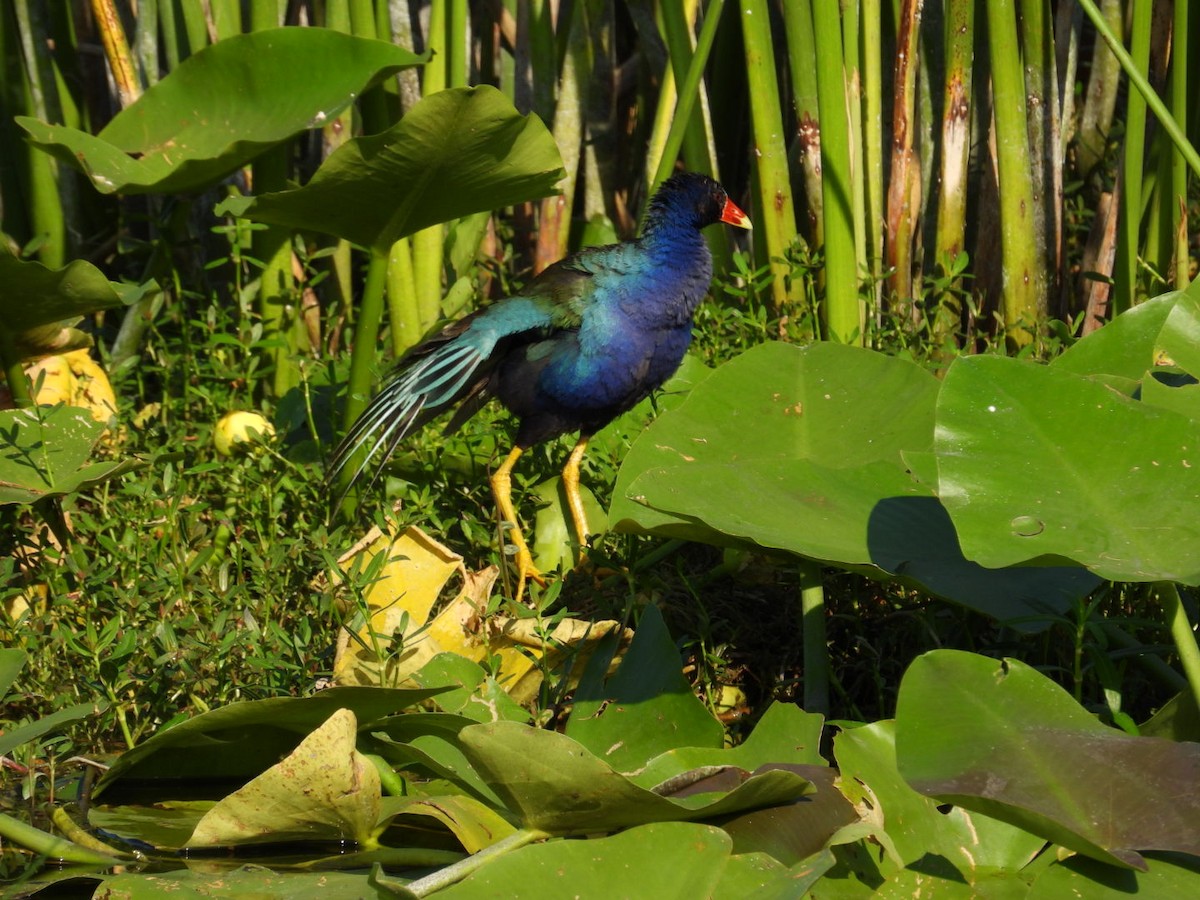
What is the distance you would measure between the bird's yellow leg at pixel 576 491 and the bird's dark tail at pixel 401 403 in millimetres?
260

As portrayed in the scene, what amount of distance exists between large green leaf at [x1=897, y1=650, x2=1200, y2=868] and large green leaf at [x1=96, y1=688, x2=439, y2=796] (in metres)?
0.59

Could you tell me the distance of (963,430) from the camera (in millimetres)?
1618

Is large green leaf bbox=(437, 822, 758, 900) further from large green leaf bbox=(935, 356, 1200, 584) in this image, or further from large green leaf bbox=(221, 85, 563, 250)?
large green leaf bbox=(221, 85, 563, 250)

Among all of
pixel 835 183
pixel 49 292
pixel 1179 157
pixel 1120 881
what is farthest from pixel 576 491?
pixel 1120 881

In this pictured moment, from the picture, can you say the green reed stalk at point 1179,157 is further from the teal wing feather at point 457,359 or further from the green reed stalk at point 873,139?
the teal wing feather at point 457,359

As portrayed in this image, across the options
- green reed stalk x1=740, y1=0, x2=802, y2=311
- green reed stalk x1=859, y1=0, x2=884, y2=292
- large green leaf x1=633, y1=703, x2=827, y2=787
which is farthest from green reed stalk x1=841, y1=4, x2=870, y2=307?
large green leaf x1=633, y1=703, x2=827, y2=787

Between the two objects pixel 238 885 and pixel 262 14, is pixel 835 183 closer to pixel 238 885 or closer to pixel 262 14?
pixel 262 14

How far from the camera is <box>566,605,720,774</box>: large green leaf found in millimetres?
1869

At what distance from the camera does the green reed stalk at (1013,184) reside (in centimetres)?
292

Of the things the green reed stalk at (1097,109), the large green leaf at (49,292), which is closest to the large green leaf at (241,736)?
the large green leaf at (49,292)

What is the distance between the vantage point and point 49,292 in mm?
2520

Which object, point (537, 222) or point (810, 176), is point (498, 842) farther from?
point (537, 222)

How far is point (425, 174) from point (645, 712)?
110 centimetres

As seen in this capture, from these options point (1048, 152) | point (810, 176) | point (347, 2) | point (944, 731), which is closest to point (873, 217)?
point (810, 176)
